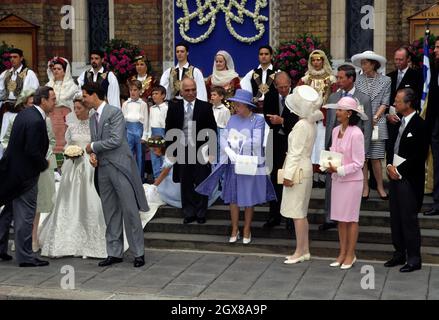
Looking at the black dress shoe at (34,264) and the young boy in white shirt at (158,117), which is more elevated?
the young boy in white shirt at (158,117)

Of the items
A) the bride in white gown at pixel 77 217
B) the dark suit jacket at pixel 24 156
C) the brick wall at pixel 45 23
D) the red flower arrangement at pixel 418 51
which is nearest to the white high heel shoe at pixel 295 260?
the bride in white gown at pixel 77 217

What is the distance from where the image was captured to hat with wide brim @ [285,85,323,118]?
853 centimetres

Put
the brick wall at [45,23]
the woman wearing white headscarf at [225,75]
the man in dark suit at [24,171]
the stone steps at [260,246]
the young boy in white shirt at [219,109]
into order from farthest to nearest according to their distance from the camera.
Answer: the brick wall at [45,23] < the woman wearing white headscarf at [225,75] < the young boy in white shirt at [219,109] < the stone steps at [260,246] < the man in dark suit at [24,171]

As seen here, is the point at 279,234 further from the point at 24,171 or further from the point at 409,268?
the point at 24,171

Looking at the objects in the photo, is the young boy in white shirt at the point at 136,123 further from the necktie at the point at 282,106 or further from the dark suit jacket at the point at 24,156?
the dark suit jacket at the point at 24,156

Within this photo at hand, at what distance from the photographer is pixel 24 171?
28.5 feet

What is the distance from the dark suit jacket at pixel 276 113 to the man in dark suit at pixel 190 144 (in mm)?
763

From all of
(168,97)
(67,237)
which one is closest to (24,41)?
(168,97)

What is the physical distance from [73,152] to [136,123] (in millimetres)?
2468

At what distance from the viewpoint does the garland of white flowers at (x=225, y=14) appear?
15.0 m

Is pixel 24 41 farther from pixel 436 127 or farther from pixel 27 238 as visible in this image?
pixel 436 127

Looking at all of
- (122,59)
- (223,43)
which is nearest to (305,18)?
(223,43)

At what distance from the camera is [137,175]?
8781mm
